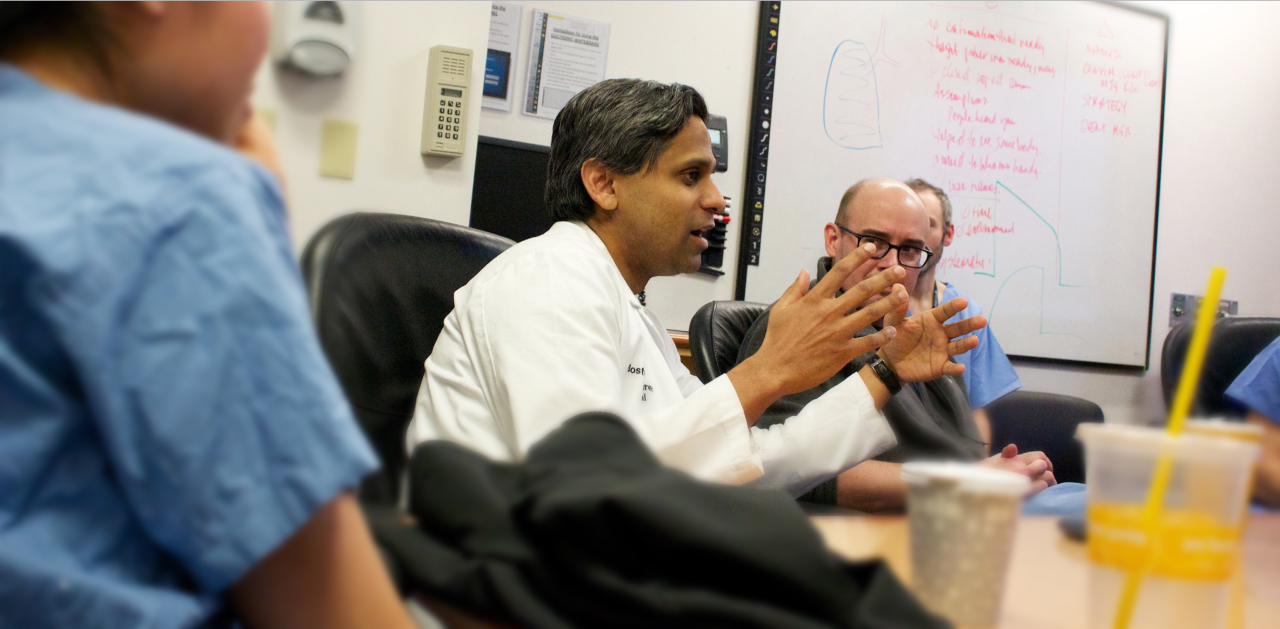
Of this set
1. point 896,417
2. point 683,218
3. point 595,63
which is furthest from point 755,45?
point 896,417

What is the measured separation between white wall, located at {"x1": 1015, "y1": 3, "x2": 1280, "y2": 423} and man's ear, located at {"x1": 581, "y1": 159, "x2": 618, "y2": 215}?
0.45 meters

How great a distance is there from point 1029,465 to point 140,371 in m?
0.30

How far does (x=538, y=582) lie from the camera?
0.25 metres

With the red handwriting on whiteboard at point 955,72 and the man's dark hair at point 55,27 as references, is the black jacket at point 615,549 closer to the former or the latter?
the man's dark hair at point 55,27

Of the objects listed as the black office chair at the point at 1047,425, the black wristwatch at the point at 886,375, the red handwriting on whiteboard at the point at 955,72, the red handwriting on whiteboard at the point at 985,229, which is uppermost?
the red handwriting on whiteboard at the point at 955,72

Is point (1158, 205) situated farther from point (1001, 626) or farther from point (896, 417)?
point (1001, 626)

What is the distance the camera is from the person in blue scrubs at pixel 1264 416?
260 mm

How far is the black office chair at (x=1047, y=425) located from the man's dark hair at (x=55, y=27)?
35 cm

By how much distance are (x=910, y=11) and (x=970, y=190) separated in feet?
1.71

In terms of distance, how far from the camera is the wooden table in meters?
0.24

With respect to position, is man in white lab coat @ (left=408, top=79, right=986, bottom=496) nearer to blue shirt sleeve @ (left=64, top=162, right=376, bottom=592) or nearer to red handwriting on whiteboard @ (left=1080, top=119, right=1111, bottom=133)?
blue shirt sleeve @ (left=64, top=162, right=376, bottom=592)

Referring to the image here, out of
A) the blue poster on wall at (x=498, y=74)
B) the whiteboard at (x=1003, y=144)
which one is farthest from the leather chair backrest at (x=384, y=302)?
the whiteboard at (x=1003, y=144)

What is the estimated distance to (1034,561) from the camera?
24 cm

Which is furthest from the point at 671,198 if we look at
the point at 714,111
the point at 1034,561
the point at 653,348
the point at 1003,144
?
the point at 1003,144
